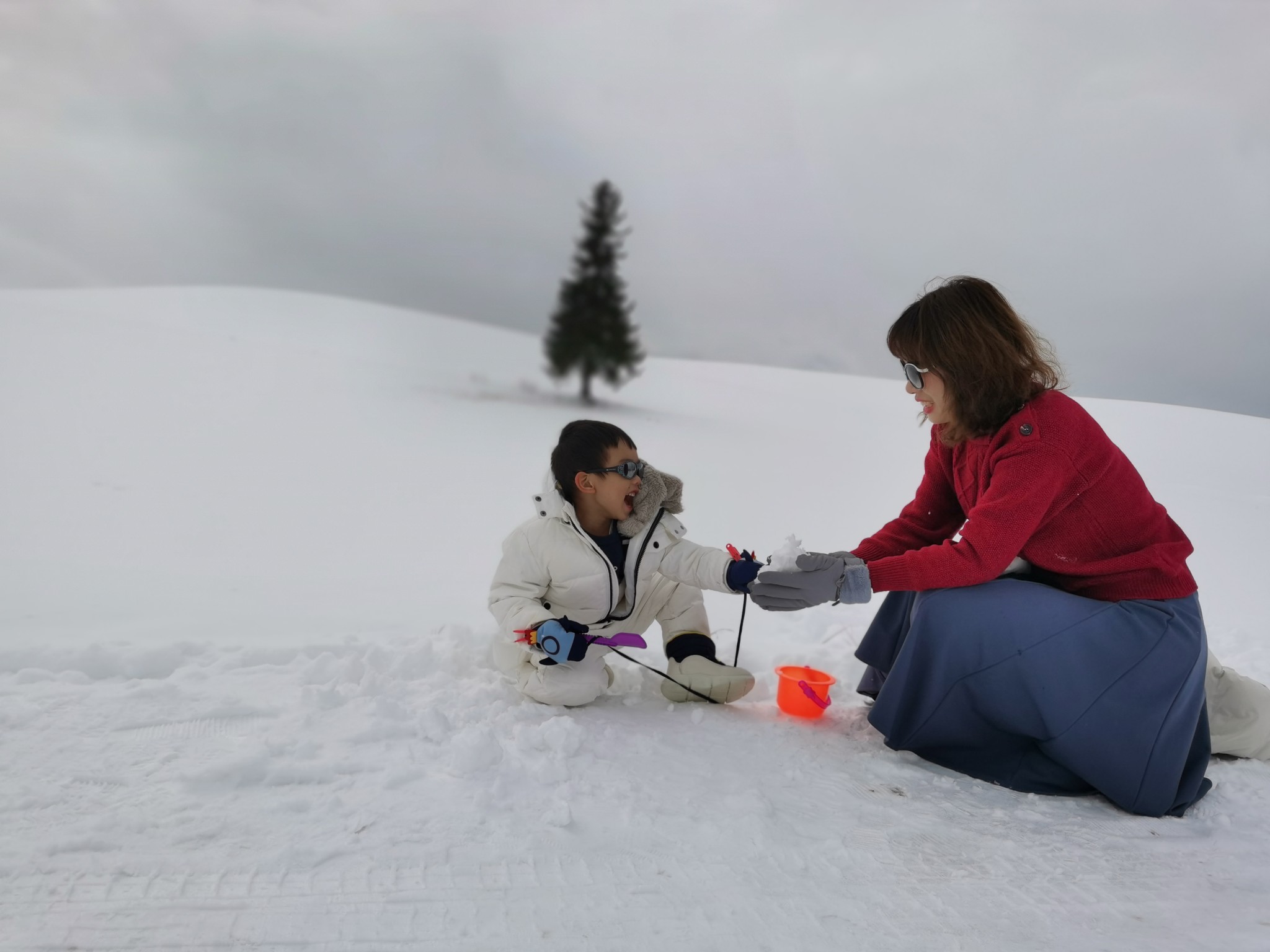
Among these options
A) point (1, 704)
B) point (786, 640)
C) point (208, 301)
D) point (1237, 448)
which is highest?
point (208, 301)

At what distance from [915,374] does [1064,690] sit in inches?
31.4

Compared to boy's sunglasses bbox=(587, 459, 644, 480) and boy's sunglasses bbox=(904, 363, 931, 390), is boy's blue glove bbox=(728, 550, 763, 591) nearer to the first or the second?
boy's sunglasses bbox=(587, 459, 644, 480)

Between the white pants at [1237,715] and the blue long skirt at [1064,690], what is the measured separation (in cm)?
25

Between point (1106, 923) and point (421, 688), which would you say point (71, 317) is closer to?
point (421, 688)

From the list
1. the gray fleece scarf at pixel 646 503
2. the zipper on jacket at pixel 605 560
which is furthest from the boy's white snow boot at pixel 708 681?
the gray fleece scarf at pixel 646 503

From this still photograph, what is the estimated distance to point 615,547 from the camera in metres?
2.41

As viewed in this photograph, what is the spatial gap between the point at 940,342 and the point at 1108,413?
4556mm

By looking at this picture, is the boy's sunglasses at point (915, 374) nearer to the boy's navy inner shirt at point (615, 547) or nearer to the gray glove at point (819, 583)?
the gray glove at point (819, 583)

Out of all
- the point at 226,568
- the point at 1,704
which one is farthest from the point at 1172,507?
the point at 1,704

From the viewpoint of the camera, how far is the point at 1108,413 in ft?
18.6

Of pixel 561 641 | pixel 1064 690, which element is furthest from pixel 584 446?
pixel 1064 690

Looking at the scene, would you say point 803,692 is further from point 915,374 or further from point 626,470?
point 915,374

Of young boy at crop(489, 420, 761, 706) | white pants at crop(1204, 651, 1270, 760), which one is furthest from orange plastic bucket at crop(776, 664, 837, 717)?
white pants at crop(1204, 651, 1270, 760)

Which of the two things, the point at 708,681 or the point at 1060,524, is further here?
the point at 708,681
